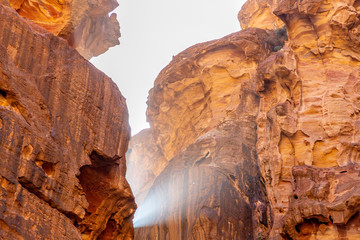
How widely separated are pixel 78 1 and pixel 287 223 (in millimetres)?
14292

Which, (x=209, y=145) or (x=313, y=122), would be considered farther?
(x=209, y=145)

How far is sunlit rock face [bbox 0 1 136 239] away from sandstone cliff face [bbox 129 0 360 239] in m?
6.12

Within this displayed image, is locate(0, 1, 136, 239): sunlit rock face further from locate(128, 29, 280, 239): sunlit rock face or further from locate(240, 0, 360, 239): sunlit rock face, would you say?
locate(240, 0, 360, 239): sunlit rock face

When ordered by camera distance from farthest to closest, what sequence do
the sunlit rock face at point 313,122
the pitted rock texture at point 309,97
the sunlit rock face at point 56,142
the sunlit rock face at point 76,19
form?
the sunlit rock face at point 76,19 → the pitted rock texture at point 309,97 → the sunlit rock face at point 313,122 → the sunlit rock face at point 56,142

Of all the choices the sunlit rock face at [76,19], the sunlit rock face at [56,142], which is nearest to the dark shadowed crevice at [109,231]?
the sunlit rock face at [56,142]

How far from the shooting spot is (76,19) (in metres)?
23.6

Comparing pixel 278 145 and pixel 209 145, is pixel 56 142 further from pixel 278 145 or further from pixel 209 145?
pixel 209 145

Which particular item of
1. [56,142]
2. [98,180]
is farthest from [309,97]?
[56,142]

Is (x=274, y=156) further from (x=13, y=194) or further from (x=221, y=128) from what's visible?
(x=13, y=194)

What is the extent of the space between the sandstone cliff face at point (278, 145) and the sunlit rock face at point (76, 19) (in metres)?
8.27

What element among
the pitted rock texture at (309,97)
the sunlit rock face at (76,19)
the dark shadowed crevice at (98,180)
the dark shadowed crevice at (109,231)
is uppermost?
the sunlit rock face at (76,19)

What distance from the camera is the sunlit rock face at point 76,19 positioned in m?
22.9

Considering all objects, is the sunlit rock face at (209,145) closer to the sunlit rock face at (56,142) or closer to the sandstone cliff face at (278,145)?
the sandstone cliff face at (278,145)

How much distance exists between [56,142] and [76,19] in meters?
9.74
